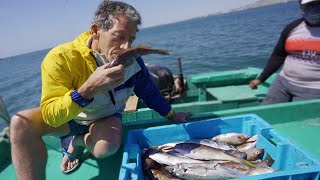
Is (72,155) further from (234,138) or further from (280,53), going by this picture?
(280,53)

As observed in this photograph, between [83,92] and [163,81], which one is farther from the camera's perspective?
[163,81]

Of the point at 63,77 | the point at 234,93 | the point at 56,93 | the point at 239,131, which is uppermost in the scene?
the point at 63,77

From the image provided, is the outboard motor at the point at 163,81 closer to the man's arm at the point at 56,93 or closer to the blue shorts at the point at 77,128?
the blue shorts at the point at 77,128

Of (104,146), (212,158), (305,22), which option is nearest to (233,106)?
(305,22)

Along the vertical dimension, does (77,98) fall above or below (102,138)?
above

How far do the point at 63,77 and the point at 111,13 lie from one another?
762mm

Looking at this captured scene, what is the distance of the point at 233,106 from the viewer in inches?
217

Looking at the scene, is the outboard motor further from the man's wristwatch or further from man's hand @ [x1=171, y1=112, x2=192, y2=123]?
the man's wristwatch

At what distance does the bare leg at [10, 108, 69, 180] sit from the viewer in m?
2.57

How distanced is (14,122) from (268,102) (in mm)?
3859

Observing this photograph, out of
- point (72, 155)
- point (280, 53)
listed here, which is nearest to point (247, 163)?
point (72, 155)

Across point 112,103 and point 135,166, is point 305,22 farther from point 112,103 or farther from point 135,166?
point 135,166

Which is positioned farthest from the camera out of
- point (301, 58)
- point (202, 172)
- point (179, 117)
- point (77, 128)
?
point (301, 58)

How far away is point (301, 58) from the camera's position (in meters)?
4.25
